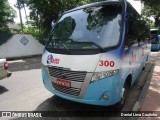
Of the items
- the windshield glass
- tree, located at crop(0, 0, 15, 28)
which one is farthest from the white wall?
the windshield glass

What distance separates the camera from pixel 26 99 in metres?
5.39

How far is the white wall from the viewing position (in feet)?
52.1

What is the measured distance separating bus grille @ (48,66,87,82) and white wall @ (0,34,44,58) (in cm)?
1262

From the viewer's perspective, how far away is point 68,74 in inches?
154

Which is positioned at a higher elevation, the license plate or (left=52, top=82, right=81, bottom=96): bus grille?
the license plate

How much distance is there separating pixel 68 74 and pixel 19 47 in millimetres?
14137

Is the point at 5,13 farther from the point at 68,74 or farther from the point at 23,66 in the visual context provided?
the point at 68,74

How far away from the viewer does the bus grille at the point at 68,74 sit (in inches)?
148

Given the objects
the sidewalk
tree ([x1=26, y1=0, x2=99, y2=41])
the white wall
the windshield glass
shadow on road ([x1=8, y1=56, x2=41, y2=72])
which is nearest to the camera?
the windshield glass

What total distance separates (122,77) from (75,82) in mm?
1030

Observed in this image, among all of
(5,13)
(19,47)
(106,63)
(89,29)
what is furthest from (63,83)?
(5,13)

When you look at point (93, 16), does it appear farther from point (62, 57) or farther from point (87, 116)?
point (87, 116)

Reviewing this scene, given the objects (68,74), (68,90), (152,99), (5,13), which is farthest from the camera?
(5,13)

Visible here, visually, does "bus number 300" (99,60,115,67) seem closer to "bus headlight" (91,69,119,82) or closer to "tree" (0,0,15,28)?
"bus headlight" (91,69,119,82)
